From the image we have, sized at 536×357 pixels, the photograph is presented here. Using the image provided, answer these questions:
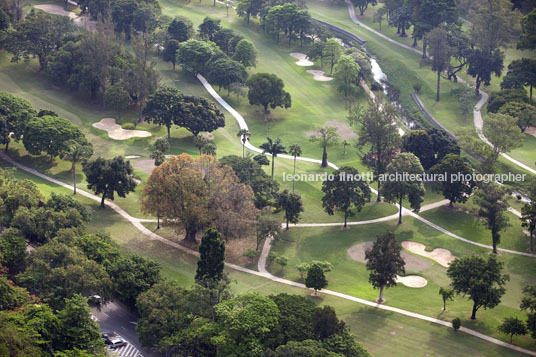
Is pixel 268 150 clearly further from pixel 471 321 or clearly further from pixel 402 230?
pixel 471 321

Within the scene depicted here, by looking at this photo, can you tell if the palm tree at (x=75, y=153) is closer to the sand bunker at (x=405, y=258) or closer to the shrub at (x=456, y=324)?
the sand bunker at (x=405, y=258)

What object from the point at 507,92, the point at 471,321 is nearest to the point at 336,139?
the point at 507,92

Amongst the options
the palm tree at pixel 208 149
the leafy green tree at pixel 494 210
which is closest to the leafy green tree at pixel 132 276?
the palm tree at pixel 208 149

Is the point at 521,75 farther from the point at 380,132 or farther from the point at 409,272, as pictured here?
the point at 409,272

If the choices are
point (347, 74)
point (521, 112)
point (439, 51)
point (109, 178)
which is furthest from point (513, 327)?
point (439, 51)

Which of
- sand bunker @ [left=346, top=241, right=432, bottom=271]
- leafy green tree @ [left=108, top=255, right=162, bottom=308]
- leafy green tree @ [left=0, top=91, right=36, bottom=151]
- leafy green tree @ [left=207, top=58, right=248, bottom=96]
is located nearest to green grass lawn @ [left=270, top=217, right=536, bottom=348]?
sand bunker @ [left=346, top=241, right=432, bottom=271]

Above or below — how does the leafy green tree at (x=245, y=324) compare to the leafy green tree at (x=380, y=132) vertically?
below
